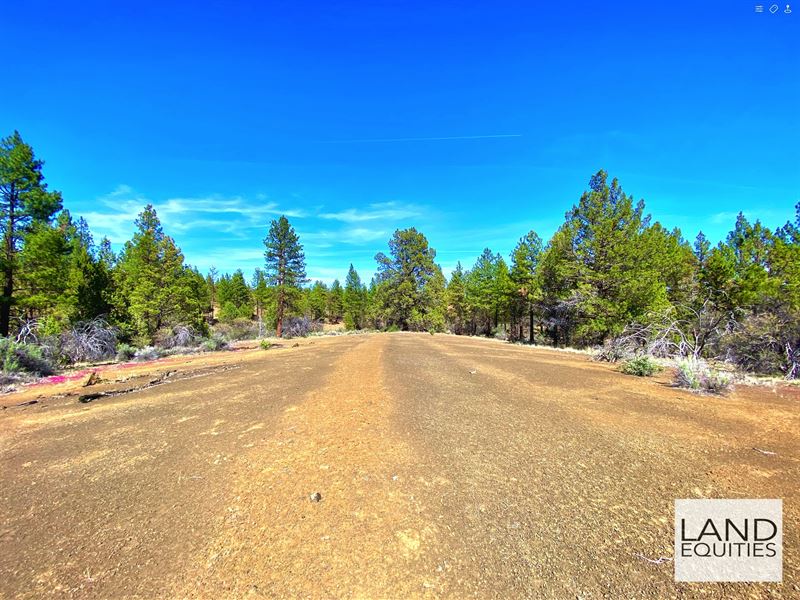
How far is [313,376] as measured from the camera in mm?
9633

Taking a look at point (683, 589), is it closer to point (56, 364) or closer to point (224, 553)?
point (224, 553)

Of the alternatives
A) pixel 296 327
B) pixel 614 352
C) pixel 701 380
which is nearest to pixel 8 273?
pixel 296 327

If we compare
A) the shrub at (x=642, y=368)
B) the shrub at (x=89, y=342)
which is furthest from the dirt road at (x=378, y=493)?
the shrub at (x=89, y=342)

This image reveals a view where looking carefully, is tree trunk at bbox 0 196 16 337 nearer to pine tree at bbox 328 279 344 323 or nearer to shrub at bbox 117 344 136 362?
shrub at bbox 117 344 136 362

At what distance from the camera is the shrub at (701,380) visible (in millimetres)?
7410

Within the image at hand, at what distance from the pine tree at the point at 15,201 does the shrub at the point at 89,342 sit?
115 inches

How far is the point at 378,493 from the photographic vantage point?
10.8ft

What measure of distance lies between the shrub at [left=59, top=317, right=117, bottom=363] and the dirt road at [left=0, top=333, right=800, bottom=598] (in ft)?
47.7

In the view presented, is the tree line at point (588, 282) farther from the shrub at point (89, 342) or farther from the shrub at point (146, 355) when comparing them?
the shrub at point (146, 355)

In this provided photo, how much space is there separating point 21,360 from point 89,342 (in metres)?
6.93

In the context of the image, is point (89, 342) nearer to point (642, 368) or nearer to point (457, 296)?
point (642, 368)

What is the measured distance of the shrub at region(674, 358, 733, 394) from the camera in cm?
741

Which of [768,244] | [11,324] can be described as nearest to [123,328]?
[11,324]

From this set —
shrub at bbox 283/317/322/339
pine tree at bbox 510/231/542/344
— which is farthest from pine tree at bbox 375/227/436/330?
pine tree at bbox 510/231/542/344
